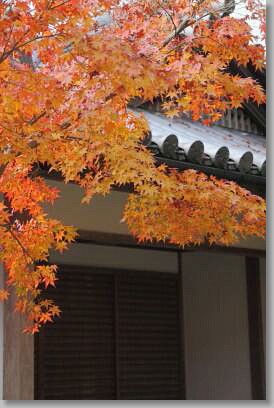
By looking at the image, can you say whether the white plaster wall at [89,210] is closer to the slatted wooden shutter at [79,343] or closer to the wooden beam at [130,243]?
the wooden beam at [130,243]

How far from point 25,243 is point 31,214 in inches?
10.8

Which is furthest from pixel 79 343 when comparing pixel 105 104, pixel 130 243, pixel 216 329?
pixel 105 104

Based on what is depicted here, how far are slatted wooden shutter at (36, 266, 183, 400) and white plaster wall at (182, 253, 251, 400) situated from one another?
21 cm

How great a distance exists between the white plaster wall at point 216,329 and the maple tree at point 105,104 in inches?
95.4

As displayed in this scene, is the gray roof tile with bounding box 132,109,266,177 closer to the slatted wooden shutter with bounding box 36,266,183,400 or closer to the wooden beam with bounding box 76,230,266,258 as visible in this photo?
the wooden beam with bounding box 76,230,266,258

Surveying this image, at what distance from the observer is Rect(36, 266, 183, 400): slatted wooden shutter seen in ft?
20.9

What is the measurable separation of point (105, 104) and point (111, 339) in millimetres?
3027

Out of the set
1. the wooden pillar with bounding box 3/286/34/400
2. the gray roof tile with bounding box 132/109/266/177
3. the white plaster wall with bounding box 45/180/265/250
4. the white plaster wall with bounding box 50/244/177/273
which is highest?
the gray roof tile with bounding box 132/109/266/177

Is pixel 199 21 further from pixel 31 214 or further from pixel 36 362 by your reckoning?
pixel 36 362

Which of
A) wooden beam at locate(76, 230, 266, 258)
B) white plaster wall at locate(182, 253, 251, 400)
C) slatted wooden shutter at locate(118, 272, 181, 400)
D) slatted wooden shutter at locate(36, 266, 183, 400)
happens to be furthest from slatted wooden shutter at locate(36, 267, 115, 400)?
white plaster wall at locate(182, 253, 251, 400)

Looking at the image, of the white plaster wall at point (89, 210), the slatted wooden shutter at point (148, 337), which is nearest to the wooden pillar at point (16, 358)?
the white plaster wall at point (89, 210)

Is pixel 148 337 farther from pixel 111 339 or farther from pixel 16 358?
pixel 16 358

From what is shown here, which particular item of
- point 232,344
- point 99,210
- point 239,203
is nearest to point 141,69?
point 239,203

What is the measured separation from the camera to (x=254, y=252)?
6953 millimetres
